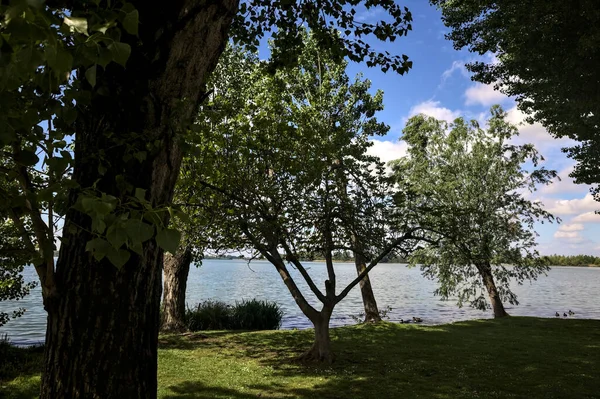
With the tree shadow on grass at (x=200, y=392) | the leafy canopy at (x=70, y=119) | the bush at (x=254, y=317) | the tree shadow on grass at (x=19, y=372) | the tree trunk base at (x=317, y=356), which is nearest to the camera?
the leafy canopy at (x=70, y=119)

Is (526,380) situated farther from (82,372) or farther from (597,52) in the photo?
(82,372)

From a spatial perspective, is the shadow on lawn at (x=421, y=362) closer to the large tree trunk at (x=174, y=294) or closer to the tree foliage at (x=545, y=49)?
the large tree trunk at (x=174, y=294)

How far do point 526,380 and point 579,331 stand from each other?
10378 mm

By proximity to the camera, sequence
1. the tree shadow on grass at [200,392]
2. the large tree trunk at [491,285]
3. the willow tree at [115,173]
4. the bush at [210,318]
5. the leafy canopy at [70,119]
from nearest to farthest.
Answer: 1. the leafy canopy at [70,119]
2. the willow tree at [115,173]
3. the tree shadow on grass at [200,392]
4. the bush at [210,318]
5. the large tree trunk at [491,285]

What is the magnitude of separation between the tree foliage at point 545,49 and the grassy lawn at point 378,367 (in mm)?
7247

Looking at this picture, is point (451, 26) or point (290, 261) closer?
point (290, 261)

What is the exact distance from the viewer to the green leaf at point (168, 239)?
1473 millimetres

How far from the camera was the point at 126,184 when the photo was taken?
306cm

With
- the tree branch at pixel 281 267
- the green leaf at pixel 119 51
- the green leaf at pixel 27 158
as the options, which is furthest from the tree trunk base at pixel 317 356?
the green leaf at pixel 119 51

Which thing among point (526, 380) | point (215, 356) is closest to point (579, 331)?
point (526, 380)

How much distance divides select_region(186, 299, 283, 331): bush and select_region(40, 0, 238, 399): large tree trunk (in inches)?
612

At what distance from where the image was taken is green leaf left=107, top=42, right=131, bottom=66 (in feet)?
4.84

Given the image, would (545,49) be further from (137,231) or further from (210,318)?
(210,318)

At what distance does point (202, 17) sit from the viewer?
12.6 feet
